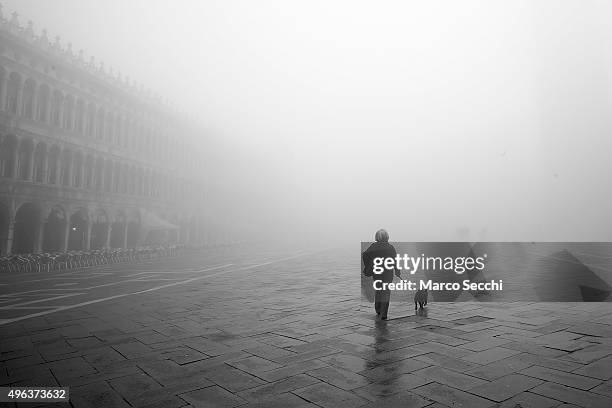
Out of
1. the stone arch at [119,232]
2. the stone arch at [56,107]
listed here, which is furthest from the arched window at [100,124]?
the stone arch at [119,232]

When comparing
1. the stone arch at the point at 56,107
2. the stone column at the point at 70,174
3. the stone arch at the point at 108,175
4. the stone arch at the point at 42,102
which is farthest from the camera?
the stone arch at the point at 108,175

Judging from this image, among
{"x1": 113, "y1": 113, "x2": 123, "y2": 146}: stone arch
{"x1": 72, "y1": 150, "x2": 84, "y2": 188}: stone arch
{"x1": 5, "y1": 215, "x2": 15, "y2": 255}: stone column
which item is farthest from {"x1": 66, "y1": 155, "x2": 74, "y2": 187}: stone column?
{"x1": 113, "y1": 113, "x2": 123, "y2": 146}: stone arch

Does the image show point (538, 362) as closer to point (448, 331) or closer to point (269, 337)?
point (448, 331)

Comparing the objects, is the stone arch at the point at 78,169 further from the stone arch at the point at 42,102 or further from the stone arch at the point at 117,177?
the stone arch at the point at 117,177

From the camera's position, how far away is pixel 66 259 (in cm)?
1956

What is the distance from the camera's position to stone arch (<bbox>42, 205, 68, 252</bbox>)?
26.3 metres

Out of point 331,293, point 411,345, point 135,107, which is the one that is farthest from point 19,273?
point 135,107

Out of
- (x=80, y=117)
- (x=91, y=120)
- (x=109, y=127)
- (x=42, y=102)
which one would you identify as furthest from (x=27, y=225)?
(x=109, y=127)

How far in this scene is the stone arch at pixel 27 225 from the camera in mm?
24578

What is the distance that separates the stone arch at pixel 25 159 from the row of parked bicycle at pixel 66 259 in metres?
7.52

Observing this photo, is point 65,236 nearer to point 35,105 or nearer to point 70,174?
point 70,174

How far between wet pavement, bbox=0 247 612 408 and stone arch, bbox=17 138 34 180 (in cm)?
2013

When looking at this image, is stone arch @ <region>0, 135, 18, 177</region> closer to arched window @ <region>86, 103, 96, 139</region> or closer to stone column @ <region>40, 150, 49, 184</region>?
stone column @ <region>40, 150, 49, 184</region>

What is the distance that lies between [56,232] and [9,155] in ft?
19.9
